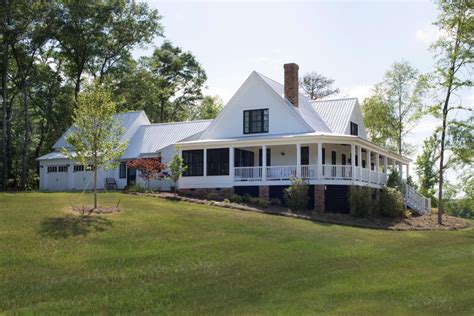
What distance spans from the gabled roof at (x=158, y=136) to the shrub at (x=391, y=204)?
1273cm

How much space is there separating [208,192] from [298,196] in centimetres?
602

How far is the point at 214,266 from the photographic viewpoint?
45.3ft

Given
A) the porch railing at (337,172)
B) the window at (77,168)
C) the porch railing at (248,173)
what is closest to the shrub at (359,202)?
the porch railing at (337,172)

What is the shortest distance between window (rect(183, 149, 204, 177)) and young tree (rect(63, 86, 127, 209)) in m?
10.4

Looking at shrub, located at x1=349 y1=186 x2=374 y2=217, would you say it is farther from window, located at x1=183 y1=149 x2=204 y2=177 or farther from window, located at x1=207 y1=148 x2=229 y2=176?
window, located at x1=183 y1=149 x2=204 y2=177

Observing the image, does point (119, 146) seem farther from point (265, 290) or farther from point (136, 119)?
point (136, 119)

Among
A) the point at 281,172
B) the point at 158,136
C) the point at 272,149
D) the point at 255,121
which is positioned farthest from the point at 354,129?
the point at 158,136

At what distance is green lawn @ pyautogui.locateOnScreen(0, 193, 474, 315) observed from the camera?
34.7 ft

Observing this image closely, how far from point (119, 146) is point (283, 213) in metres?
8.14

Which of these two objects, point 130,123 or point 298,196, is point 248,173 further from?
point 130,123

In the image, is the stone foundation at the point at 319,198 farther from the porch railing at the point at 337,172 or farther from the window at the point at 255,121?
the window at the point at 255,121

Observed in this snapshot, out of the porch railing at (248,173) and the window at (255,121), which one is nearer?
the porch railing at (248,173)

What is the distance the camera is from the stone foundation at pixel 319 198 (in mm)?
26828

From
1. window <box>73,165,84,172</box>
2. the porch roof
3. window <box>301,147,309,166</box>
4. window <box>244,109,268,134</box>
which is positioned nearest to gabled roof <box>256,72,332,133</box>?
window <box>301,147,309,166</box>
